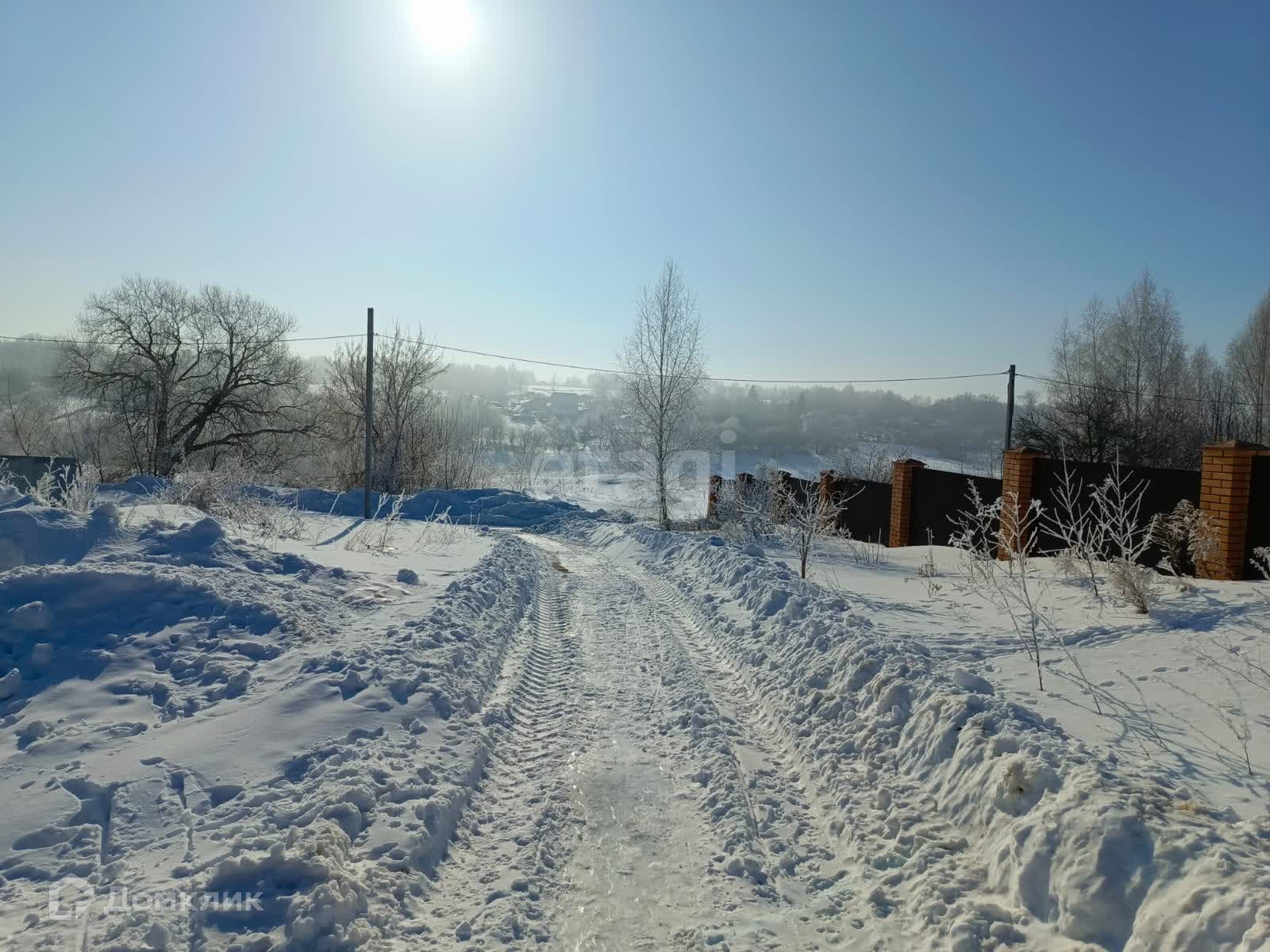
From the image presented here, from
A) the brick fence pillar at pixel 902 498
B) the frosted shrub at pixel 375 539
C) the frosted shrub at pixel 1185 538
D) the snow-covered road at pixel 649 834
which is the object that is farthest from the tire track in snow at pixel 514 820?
the brick fence pillar at pixel 902 498

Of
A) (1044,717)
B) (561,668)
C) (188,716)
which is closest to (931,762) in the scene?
(1044,717)

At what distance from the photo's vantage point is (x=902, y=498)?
630 inches

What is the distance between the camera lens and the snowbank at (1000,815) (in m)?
2.59

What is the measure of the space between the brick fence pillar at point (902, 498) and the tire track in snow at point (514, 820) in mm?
11599

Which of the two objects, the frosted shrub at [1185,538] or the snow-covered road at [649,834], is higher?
the frosted shrub at [1185,538]

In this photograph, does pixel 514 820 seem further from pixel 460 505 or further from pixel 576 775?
pixel 460 505

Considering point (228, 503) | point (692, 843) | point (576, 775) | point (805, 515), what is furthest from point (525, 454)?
point (692, 843)

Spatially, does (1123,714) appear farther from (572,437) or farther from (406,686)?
(572,437)

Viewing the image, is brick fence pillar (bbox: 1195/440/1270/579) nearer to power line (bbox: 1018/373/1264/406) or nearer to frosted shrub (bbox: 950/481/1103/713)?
frosted shrub (bbox: 950/481/1103/713)

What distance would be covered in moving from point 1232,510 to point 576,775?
8.82 meters

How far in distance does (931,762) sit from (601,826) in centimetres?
199
